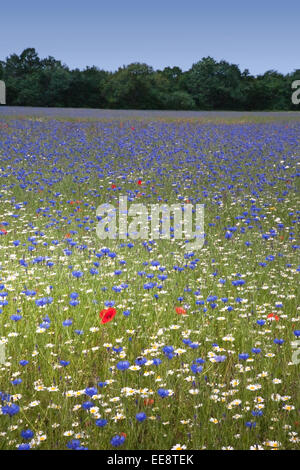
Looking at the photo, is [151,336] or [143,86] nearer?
[151,336]

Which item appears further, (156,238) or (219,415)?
(156,238)

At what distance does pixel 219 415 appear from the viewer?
2.72 metres

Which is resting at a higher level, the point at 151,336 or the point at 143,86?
the point at 143,86

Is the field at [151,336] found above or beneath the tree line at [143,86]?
beneath

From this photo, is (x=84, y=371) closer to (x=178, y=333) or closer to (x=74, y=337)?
(x=74, y=337)

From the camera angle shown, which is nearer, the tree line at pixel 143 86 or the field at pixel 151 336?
the field at pixel 151 336

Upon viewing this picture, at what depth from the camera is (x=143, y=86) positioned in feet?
155

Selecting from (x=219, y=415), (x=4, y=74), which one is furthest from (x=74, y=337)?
(x=4, y=74)

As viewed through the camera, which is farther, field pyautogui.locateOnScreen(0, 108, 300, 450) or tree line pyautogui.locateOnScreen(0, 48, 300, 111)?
tree line pyautogui.locateOnScreen(0, 48, 300, 111)

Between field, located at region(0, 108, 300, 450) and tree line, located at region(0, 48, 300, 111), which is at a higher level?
tree line, located at region(0, 48, 300, 111)

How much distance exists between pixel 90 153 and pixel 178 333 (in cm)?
949

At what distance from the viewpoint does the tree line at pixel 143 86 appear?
4597 cm

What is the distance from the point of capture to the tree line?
151 ft

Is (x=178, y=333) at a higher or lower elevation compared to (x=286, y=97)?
lower
